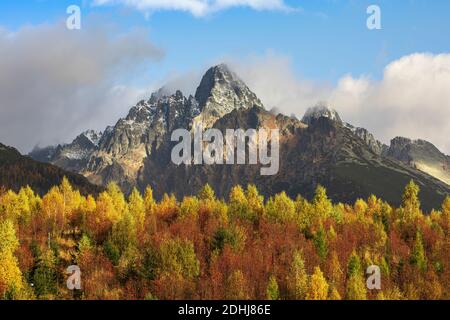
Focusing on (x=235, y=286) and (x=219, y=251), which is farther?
(x=219, y=251)

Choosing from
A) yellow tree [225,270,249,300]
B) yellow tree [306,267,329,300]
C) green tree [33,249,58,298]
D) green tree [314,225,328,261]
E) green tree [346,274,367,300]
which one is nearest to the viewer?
green tree [346,274,367,300]

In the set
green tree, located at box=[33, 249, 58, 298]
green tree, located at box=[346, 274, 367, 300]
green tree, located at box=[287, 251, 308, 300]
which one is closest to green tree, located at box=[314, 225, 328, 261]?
green tree, located at box=[287, 251, 308, 300]

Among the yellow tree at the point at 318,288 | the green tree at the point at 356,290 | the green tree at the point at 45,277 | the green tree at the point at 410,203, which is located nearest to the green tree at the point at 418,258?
the green tree at the point at 356,290

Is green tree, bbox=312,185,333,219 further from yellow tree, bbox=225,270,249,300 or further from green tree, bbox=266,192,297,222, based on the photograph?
yellow tree, bbox=225,270,249,300

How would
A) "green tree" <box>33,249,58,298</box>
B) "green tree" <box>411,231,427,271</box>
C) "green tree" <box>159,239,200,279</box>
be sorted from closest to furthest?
"green tree" <box>33,249,58,298</box>, "green tree" <box>159,239,200,279</box>, "green tree" <box>411,231,427,271</box>

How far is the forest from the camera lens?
10819 cm

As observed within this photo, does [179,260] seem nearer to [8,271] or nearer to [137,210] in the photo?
[8,271]

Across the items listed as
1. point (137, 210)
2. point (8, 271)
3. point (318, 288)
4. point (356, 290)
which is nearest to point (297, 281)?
point (318, 288)

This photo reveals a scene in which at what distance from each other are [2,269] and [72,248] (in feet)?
105

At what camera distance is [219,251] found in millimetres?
127938

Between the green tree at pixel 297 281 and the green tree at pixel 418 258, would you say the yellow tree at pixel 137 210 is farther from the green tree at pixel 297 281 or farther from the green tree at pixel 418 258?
the green tree at pixel 418 258

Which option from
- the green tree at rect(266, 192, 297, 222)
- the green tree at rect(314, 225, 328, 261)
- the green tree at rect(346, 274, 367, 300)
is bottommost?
the green tree at rect(346, 274, 367, 300)

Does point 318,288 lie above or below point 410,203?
below

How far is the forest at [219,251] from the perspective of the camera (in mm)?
108188
